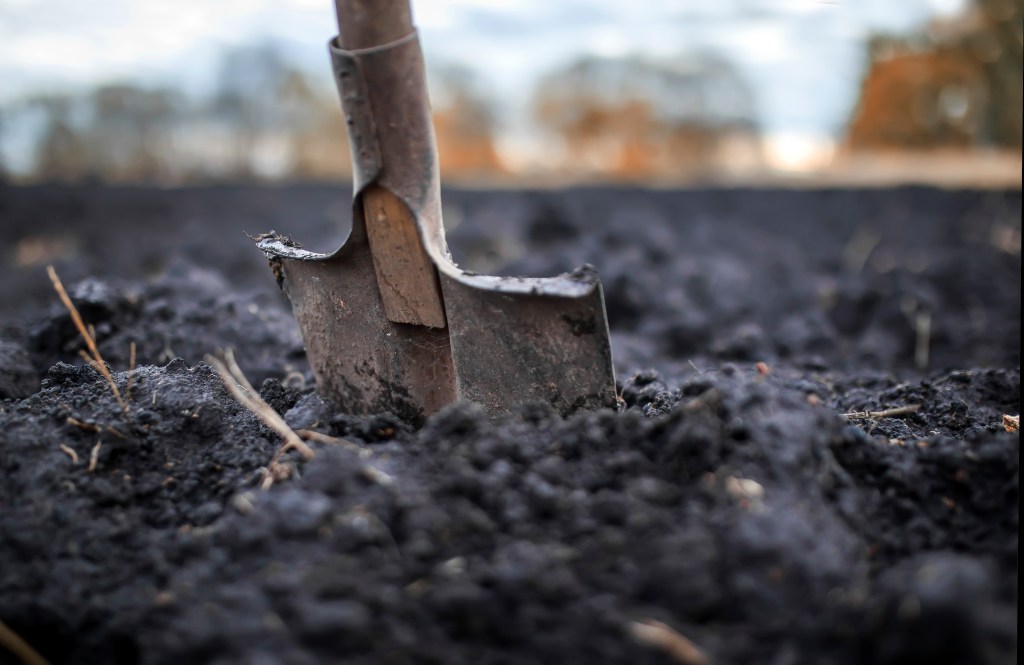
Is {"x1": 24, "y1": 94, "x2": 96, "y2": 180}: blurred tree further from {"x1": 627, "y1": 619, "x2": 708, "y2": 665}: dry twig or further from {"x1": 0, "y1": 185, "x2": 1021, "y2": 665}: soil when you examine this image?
{"x1": 627, "y1": 619, "x2": 708, "y2": 665}: dry twig

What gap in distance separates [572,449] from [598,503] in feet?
0.63

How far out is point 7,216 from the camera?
8320 mm

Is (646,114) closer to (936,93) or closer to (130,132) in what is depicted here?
(936,93)

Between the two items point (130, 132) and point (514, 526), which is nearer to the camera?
point (514, 526)

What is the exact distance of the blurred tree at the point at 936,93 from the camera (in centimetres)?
1297

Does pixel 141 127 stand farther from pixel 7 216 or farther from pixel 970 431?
pixel 970 431

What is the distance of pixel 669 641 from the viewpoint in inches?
41.8

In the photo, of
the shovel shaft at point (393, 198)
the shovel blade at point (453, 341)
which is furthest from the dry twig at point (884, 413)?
the shovel shaft at point (393, 198)

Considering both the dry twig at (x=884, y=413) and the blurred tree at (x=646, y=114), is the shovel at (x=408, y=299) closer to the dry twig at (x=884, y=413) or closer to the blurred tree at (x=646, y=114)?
the dry twig at (x=884, y=413)

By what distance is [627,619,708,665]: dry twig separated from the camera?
1054 mm

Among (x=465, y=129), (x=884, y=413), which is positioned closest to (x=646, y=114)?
(x=465, y=129)

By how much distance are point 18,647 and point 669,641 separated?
1111 mm

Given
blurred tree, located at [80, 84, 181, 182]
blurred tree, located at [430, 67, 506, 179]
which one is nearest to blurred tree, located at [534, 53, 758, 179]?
blurred tree, located at [430, 67, 506, 179]

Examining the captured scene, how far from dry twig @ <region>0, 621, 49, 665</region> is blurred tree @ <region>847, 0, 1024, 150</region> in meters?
14.3
